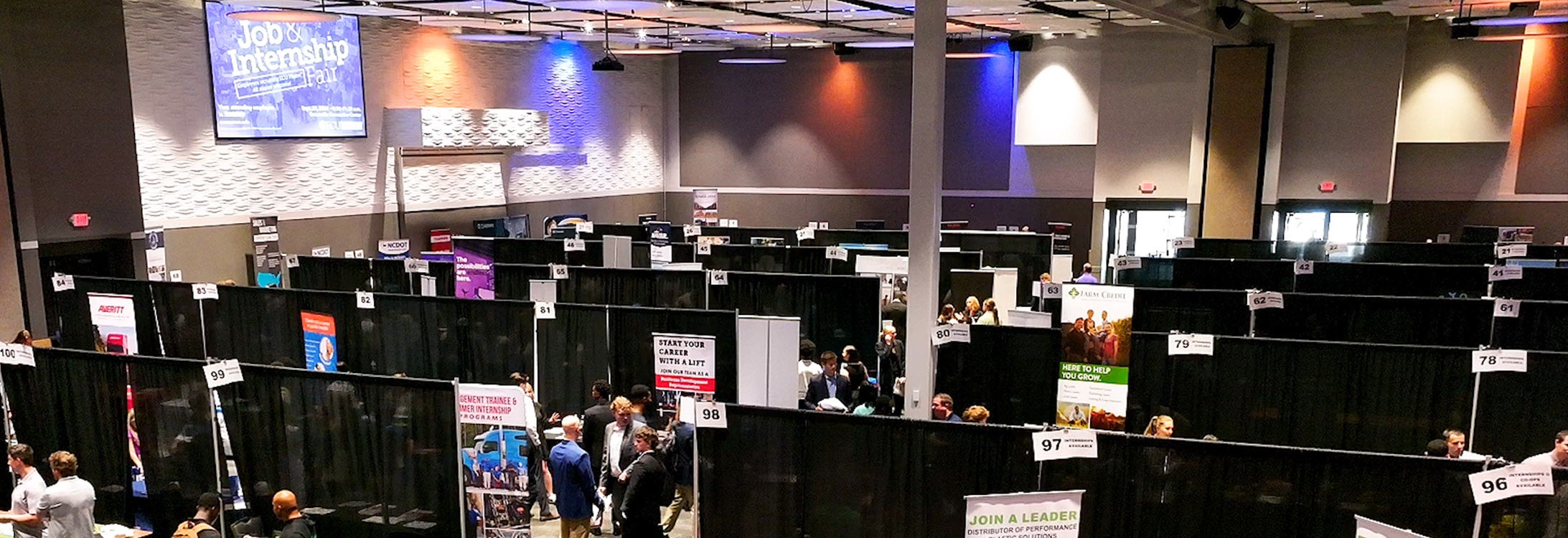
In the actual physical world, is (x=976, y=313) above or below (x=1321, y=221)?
below

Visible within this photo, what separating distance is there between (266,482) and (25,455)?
6.64ft

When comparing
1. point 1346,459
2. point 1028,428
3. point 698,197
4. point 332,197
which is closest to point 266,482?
point 1028,428

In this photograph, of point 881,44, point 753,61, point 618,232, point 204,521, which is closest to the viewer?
point 204,521

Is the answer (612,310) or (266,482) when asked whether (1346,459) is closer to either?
(612,310)

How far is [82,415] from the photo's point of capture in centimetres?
854

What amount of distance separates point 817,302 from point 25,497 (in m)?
8.05

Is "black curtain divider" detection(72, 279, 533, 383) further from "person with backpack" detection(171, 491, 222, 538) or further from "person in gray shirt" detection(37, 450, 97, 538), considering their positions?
"person with backpack" detection(171, 491, 222, 538)

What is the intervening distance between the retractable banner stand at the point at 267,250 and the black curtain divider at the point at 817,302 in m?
7.57

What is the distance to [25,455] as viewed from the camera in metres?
8.16

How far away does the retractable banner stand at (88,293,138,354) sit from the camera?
463 inches

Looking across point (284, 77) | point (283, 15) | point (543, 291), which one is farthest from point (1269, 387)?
point (284, 77)

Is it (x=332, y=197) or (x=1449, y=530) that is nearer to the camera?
(x=1449, y=530)

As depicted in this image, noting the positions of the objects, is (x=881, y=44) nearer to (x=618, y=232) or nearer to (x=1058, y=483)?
(x=618, y=232)

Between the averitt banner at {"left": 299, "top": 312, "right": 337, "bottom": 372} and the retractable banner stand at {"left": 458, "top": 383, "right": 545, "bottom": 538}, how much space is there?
495 cm
